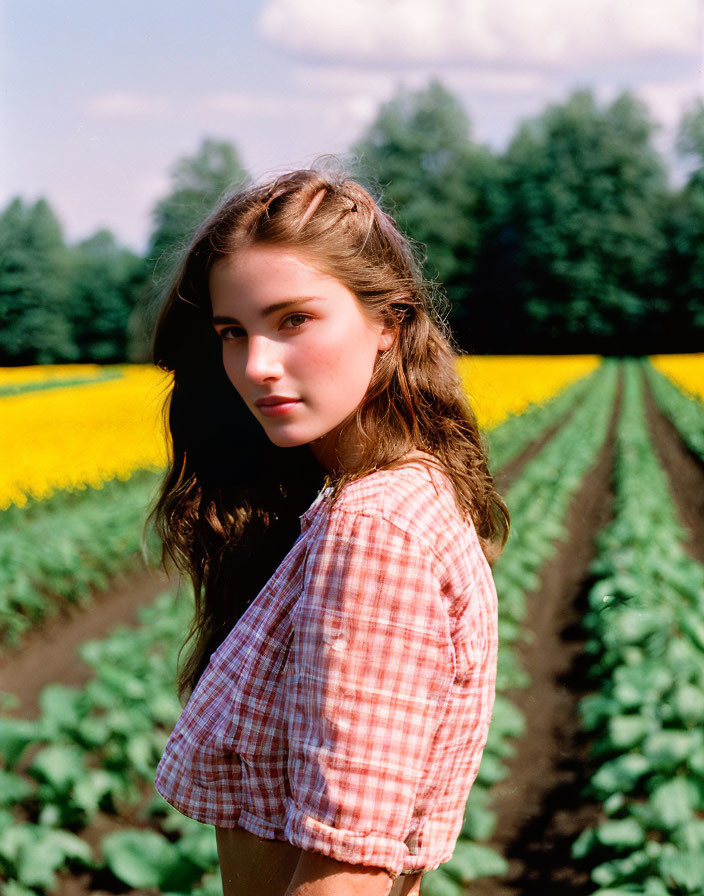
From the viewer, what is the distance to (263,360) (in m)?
1.14

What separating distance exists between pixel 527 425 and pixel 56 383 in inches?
695

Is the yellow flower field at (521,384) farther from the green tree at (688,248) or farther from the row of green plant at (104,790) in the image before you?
the green tree at (688,248)

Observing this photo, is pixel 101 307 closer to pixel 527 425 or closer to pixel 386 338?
pixel 527 425

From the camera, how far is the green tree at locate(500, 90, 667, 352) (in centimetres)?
5172

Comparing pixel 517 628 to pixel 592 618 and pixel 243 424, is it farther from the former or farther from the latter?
pixel 243 424

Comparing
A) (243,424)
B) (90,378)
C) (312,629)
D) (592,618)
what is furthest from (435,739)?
(90,378)

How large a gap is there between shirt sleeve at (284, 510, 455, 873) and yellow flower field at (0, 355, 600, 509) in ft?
2.35

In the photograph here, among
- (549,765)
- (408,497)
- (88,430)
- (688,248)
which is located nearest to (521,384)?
(88,430)

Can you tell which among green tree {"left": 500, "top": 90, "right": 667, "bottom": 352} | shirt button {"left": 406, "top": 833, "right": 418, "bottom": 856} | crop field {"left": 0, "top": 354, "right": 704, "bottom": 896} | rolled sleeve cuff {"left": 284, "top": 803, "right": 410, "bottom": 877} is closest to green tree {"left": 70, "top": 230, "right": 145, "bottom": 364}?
green tree {"left": 500, "top": 90, "right": 667, "bottom": 352}

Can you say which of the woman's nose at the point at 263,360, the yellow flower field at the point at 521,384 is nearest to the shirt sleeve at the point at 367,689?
the woman's nose at the point at 263,360

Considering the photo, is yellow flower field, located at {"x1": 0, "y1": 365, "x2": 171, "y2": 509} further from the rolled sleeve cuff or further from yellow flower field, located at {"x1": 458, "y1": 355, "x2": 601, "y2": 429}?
the rolled sleeve cuff

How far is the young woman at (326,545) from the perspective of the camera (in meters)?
0.95

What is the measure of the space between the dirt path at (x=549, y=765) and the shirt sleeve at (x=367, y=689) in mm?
2766

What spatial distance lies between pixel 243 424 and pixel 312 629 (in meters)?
0.54
